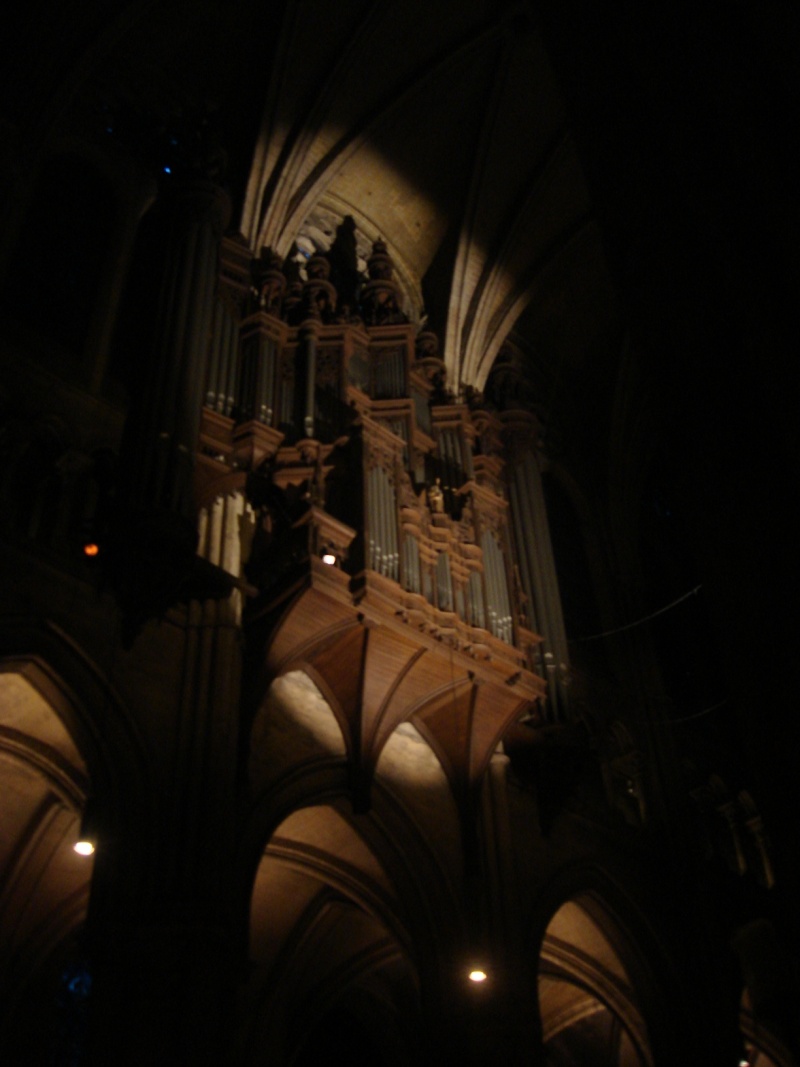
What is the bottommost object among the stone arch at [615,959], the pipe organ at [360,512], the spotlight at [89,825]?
the spotlight at [89,825]

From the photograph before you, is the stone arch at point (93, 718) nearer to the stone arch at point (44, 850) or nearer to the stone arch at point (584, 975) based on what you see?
the stone arch at point (44, 850)

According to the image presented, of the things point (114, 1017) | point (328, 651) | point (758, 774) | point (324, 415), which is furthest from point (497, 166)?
point (758, 774)

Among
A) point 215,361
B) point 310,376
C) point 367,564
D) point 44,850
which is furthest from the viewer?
point 310,376

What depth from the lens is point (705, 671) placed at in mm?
17469

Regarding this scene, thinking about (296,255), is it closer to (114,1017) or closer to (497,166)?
(497,166)

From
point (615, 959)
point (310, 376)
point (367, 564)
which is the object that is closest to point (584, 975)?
point (615, 959)

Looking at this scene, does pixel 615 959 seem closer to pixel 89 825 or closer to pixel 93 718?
pixel 89 825

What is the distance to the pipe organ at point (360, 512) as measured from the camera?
10344 millimetres

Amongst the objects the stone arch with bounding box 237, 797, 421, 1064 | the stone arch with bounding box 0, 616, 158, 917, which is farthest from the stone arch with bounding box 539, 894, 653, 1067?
the stone arch with bounding box 0, 616, 158, 917

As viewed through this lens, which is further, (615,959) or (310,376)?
(615,959)

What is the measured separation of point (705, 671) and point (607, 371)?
222 inches

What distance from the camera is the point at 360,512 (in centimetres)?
1093

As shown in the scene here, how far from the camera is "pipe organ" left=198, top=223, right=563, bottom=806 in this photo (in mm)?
10344

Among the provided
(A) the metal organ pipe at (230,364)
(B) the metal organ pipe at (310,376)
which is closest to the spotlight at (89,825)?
(A) the metal organ pipe at (230,364)
